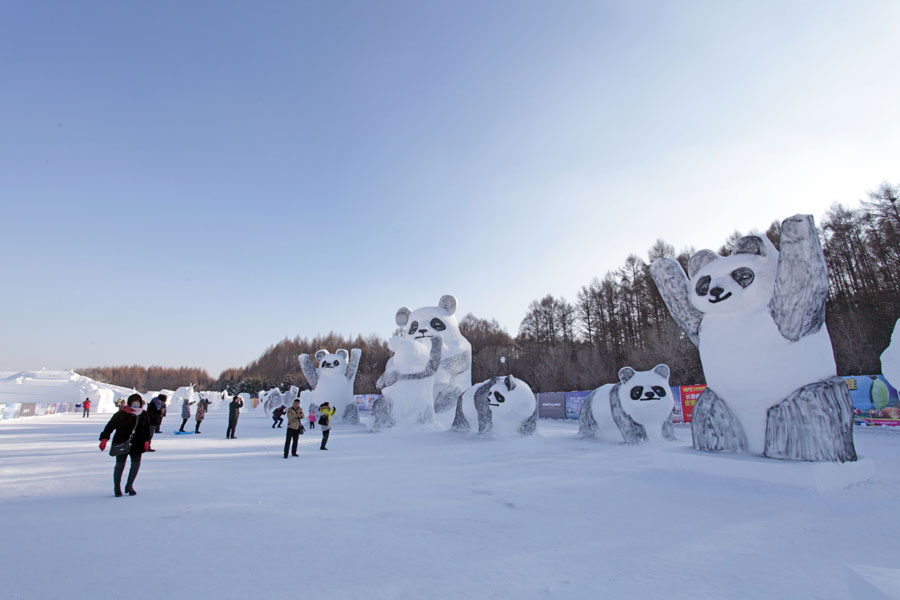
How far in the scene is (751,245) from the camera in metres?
6.13

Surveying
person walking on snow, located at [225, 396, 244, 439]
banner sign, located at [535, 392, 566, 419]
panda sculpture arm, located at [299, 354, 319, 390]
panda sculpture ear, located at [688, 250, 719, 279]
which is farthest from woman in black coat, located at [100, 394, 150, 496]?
banner sign, located at [535, 392, 566, 419]

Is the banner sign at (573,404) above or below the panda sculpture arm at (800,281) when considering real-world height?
below

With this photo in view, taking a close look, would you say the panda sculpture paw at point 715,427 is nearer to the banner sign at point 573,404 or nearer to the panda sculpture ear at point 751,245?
the panda sculpture ear at point 751,245

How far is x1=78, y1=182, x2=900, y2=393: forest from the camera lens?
1650 centimetres

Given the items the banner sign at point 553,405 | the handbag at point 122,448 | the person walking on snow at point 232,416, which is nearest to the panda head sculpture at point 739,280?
the handbag at point 122,448

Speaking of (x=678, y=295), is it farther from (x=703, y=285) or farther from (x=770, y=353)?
(x=770, y=353)

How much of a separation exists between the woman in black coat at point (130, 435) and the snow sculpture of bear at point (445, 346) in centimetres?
773

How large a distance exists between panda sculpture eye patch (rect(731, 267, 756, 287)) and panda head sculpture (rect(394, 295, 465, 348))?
26.3ft

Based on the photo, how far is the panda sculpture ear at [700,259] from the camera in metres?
6.75

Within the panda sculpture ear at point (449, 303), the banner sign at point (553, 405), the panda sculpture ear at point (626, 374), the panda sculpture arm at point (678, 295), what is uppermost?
the panda sculpture ear at point (449, 303)

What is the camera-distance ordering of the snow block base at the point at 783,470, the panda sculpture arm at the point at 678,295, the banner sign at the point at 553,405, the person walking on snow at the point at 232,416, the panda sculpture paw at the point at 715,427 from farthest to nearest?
the banner sign at the point at 553,405
the person walking on snow at the point at 232,416
the panda sculpture arm at the point at 678,295
the panda sculpture paw at the point at 715,427
the snow block base at the point at 783,470

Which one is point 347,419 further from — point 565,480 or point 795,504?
point 795,504

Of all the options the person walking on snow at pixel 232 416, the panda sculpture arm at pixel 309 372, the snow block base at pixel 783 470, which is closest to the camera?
the snow block base at pixel 783 470

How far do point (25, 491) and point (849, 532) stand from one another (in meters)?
8.17
